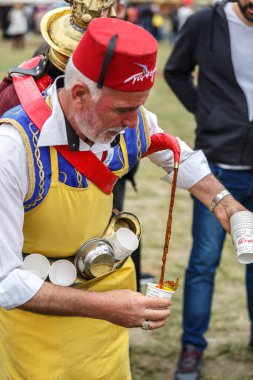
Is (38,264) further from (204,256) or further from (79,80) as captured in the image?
(204,256)

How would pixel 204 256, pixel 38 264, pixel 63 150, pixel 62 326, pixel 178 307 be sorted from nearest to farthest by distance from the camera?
pixel 63 150, pixel 38 264, pixel 62 326, pixel 204 256, pixel 178 307

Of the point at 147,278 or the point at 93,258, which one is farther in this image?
the point at 147,278

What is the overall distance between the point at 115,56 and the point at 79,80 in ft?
0.48

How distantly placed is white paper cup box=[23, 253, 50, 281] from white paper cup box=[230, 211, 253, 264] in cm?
70

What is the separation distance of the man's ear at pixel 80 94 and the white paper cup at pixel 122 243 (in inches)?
25.1

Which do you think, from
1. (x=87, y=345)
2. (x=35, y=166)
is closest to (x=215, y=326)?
(x=87, y=345)

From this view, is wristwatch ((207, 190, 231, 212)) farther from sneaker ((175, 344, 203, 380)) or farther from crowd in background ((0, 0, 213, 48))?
crowd in background ((0, 0, 213, 48))

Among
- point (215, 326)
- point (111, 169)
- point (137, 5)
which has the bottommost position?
point (137, 5)

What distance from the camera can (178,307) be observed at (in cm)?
453

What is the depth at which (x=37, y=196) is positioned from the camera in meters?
2.23

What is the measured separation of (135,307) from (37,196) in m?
0.50

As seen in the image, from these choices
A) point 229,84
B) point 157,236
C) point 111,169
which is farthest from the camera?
point 157,236

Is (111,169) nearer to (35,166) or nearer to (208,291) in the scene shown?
(35,166)

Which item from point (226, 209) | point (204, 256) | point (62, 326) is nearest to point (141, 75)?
point (226, 209)
